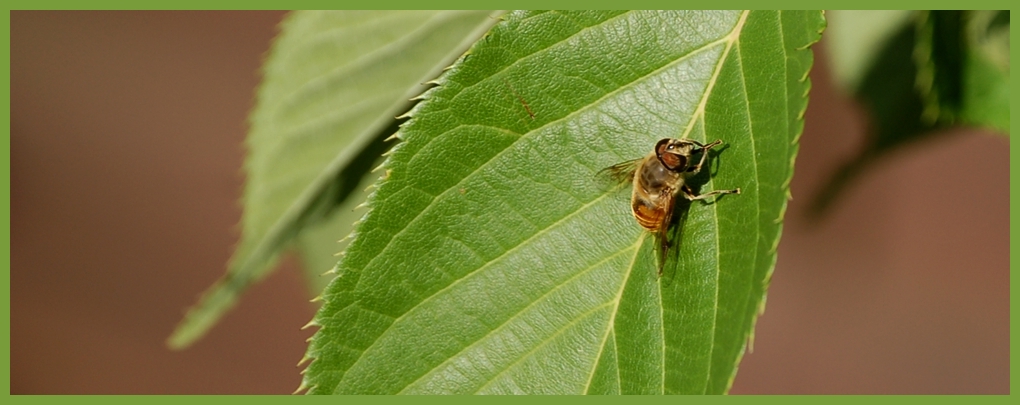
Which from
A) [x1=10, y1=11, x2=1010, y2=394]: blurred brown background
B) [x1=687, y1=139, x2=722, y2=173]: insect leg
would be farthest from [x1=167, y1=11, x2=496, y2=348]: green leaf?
[x1=10, y1=11, x2=1010, y2=394]: blurred brown background

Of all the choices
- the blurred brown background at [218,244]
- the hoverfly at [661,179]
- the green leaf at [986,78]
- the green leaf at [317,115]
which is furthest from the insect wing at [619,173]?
the blurred brown background at [218,244]

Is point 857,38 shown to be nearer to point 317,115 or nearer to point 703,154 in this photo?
point 703,154

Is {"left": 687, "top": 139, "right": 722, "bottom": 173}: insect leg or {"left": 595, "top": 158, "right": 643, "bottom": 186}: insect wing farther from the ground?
{"left": 595, "top": 158, "right": 643, "bottom": 186}: insect wing

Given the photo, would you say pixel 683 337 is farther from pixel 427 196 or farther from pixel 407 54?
pixel 407 54

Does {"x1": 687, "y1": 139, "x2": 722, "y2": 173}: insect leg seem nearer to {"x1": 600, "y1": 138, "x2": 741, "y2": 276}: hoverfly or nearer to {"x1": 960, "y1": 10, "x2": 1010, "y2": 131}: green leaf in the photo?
{"x1": 600, "y1": 138, "x2": 741, "y2": 276}: hoverfly

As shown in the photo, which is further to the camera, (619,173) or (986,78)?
(986,78)

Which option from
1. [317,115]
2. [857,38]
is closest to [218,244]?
[317,115]
